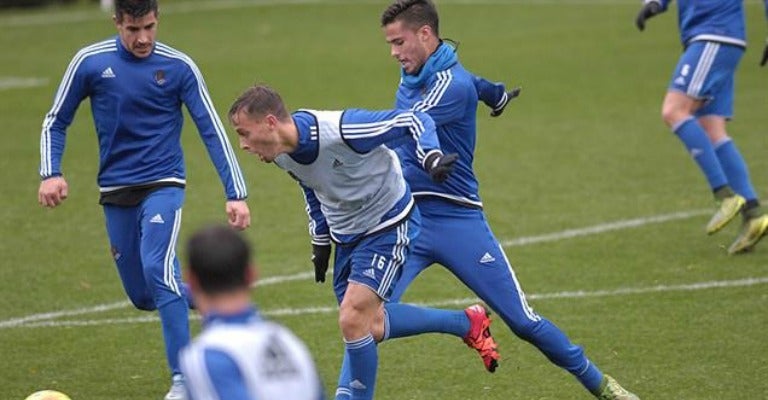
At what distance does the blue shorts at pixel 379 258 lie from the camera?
25.2 ft

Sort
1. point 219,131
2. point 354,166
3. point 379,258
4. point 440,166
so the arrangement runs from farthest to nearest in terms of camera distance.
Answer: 1. point 219,131
2. point 379,258
3. point 354,166
4. point 440,166

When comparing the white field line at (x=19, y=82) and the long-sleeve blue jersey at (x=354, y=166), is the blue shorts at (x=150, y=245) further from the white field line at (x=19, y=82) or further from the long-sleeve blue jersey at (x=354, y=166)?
the white field line at (x=19, y=82)

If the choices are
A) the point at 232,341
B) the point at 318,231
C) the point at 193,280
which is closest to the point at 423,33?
the point at 318,231

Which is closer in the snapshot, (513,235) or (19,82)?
(513,235)

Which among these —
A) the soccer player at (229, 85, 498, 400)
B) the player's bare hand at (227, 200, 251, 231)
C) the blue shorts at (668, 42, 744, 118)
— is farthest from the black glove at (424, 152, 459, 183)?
the blue shorts at (668, 42, 744, 118)

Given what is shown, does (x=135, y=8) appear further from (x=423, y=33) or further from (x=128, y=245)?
(x=423, y=33)

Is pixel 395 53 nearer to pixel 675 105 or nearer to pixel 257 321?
pixel 257 321

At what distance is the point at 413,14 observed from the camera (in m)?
8.23

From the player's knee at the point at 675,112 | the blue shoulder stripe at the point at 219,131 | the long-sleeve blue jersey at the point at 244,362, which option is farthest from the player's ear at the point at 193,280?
the player's knee at the point at 675,112

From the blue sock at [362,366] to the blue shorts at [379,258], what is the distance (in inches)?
10.2

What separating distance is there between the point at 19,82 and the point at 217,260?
59.7 ft

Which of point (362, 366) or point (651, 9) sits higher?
point (651, 9)

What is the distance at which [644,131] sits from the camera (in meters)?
17.6

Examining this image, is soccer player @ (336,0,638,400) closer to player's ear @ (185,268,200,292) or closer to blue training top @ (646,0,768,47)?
player's ear @ (185,268,200,292)
